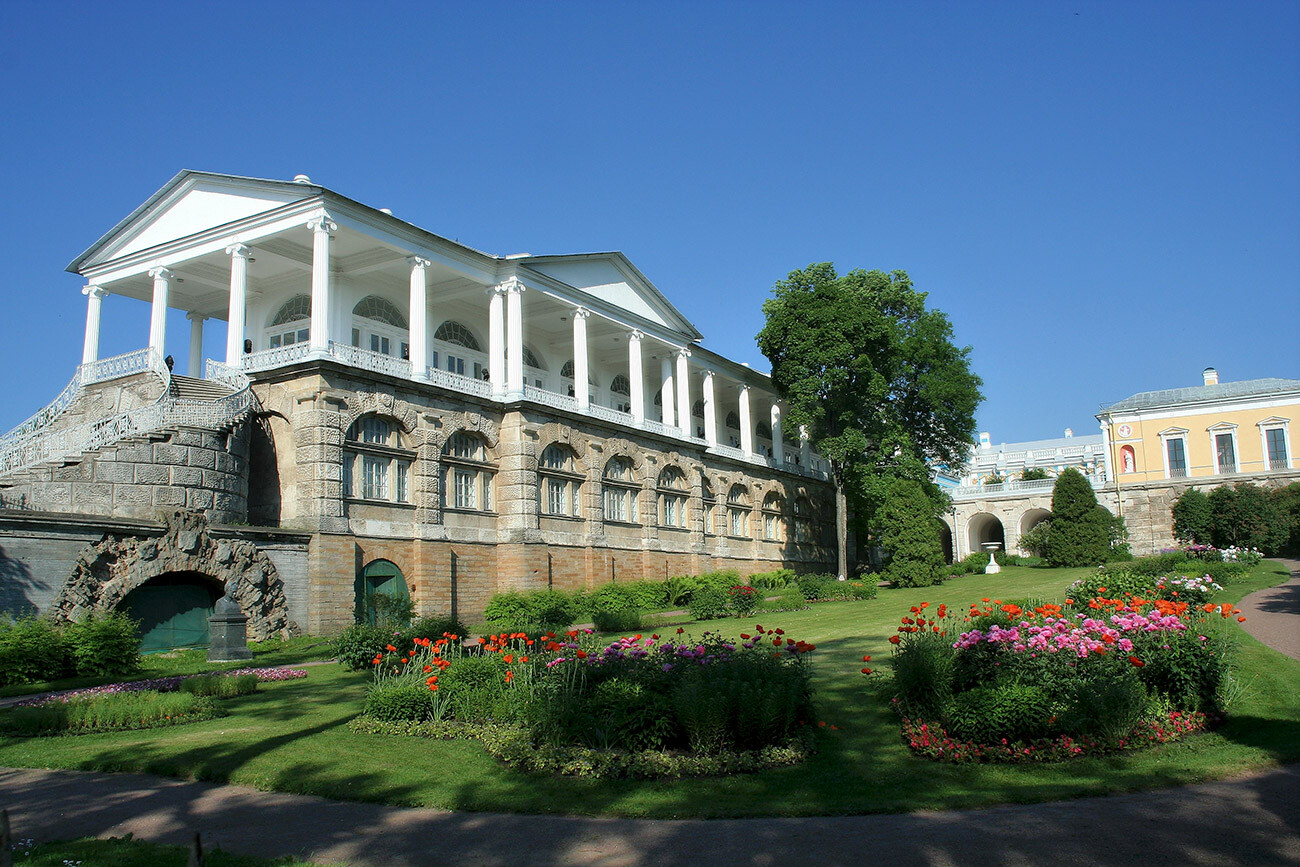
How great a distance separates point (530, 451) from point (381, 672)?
19464mm

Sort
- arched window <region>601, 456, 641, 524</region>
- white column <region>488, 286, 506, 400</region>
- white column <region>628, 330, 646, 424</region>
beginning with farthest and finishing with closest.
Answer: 1. white column <region>628, 330, 646, 424</region>
2. arched window <region>601, 456, 641, 524</region>
3. white column <region>488, 286, 506, 400</region>

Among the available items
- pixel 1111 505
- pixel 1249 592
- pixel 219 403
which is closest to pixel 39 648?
pixel 219 403

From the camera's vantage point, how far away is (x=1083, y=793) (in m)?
8.41

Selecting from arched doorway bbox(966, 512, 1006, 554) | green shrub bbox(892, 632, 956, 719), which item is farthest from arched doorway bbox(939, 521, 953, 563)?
green shrub bbox(892, 632, 956, 719)

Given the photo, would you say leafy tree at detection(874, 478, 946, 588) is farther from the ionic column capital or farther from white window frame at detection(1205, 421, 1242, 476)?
white window frame at detection(1205, 421, 1242, 476)

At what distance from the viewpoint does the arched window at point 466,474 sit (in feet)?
103

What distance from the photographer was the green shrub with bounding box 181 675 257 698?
1469cm

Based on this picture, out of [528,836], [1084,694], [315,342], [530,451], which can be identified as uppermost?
[315,342]

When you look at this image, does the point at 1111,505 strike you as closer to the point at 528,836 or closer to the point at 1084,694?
the point at 1084,694

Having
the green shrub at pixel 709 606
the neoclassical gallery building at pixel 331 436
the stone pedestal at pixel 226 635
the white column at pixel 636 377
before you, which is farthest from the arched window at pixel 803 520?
the stone pedestal at pixel 226 635

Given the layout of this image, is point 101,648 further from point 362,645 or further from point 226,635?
point 362,645

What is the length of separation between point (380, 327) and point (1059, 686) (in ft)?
92.8

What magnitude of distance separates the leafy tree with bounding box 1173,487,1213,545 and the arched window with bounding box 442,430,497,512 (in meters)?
45.5

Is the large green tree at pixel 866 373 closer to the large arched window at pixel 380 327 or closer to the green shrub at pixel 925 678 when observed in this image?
the large arched window at pixel 380 327
